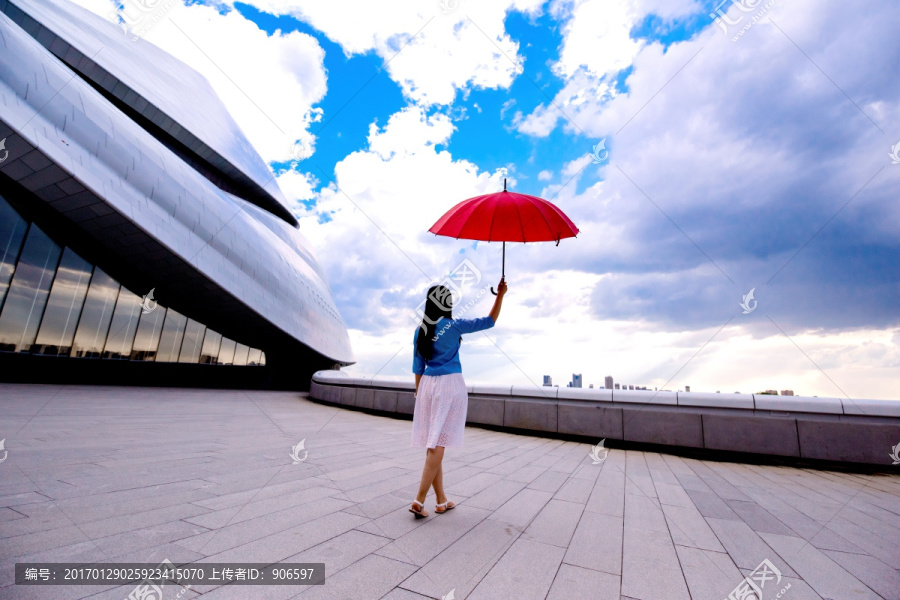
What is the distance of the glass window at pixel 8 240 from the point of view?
13586 millimetres

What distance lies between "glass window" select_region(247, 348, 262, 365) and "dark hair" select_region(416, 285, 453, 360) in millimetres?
23255

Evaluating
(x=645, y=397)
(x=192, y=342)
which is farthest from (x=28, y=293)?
(x=645, y=397)

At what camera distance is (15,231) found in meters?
14.0

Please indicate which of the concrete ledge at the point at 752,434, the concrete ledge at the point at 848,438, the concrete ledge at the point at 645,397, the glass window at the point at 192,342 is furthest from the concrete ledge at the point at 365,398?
the glass window at the point at 192,342

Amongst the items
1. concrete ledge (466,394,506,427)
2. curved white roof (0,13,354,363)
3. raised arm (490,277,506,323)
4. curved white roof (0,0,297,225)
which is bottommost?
concrete ledge (466,394,506,427)

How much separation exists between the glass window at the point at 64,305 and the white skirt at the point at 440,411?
1806 cm

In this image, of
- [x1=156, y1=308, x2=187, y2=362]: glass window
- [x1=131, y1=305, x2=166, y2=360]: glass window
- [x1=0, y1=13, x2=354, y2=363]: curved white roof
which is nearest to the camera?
[x1=0, y1=13, x2=354, y2=363]: curved white roof

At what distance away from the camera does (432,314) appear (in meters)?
3.54

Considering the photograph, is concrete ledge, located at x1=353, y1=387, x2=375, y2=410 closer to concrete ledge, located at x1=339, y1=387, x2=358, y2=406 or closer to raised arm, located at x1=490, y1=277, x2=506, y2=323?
concrete ledge, located at x1=339, y1=387, x2=358, y2=406

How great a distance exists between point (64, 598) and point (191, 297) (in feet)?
66.3

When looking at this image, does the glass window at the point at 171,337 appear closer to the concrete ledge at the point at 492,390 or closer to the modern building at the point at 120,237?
the modern building at the point at 120,237

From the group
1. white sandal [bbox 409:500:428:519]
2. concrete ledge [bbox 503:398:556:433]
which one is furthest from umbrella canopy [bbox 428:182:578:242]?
concrete ledge [bbox 503:398:556:433]

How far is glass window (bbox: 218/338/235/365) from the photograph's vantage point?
21.8 m

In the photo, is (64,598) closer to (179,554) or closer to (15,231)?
(179,554)
